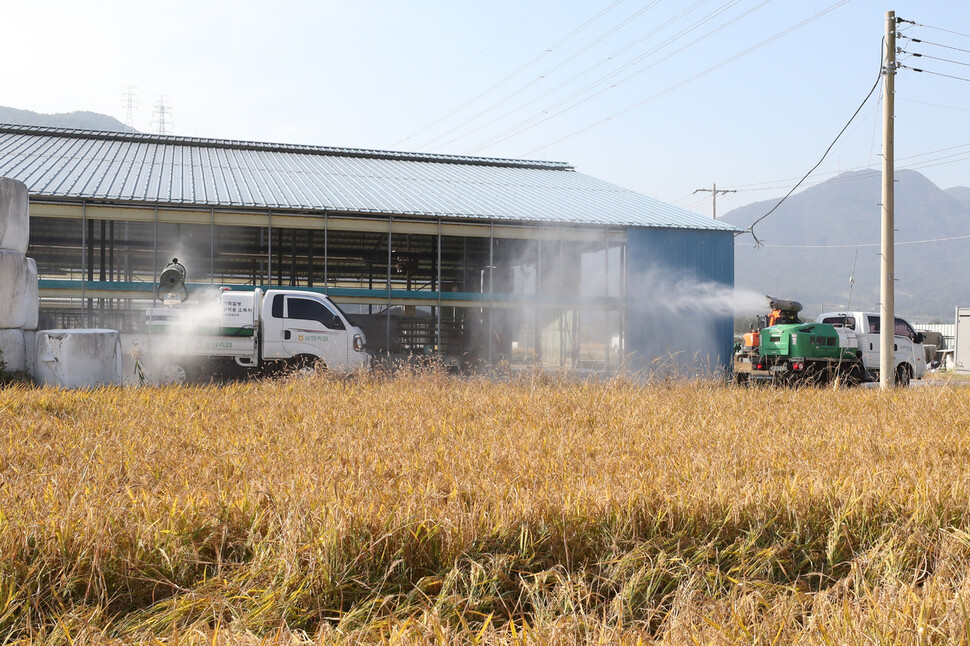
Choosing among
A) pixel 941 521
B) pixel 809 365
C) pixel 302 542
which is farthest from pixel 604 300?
pixel 302 542

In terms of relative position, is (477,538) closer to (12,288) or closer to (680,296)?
(12,288)

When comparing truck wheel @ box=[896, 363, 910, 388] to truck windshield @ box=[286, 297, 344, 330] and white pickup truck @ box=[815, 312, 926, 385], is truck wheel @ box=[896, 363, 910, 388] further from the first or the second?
truck windshield @ box=[286, 297, 344, 330]

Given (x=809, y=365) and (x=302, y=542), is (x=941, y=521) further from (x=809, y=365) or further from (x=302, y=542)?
(x=809, y=365)

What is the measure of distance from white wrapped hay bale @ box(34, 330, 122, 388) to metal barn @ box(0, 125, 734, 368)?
2.45 metres

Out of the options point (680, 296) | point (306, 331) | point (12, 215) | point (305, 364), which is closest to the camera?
point (12, 215)

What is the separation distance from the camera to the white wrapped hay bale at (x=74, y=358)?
1232 centimetres

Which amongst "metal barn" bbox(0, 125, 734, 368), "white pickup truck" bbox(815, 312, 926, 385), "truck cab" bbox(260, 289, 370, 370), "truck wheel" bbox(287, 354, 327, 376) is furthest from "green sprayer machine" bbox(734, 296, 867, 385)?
"truck wheel" bbox(287, 354, 327, 376)

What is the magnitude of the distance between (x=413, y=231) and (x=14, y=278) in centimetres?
1057

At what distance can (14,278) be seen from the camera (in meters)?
12.2

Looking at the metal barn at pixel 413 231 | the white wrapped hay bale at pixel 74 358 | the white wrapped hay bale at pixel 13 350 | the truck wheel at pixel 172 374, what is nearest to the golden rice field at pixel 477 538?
the white wrapped hay bale at pixel 74 358

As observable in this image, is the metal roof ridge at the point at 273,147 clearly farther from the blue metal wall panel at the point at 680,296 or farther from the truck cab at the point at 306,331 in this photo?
the truck cab at the point at 306,331

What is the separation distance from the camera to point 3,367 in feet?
39.7

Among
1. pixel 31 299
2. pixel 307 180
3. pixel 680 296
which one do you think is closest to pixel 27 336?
pixel 31 299

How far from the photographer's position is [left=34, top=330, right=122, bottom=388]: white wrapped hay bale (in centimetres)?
1232
